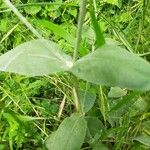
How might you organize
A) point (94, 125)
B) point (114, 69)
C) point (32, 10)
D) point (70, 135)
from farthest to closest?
1. point (32, 10)
2. point (94, 125)
3. point (70, 135)
4. point (114, 69)

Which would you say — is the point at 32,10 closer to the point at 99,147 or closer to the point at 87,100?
the point at 87,100

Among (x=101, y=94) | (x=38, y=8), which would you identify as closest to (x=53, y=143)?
(x=101, y=94)

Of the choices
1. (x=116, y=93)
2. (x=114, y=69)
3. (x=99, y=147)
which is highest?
(x=114, y=69)

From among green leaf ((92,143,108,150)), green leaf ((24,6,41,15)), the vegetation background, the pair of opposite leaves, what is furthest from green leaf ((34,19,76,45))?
green leaf ((24,6,41,15))

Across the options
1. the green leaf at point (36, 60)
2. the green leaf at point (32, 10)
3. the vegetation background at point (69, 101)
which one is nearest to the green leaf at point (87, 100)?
the vegetation background at point (69, 101)

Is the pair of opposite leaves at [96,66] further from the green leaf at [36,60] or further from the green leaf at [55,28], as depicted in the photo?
the green leaf at [55,28]

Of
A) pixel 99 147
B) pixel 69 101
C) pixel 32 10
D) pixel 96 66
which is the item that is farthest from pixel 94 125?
pixel 32 10

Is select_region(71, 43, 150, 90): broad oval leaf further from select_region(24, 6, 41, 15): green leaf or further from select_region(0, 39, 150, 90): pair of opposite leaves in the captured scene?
select_region(24, 6, 41, 15): green leaf
